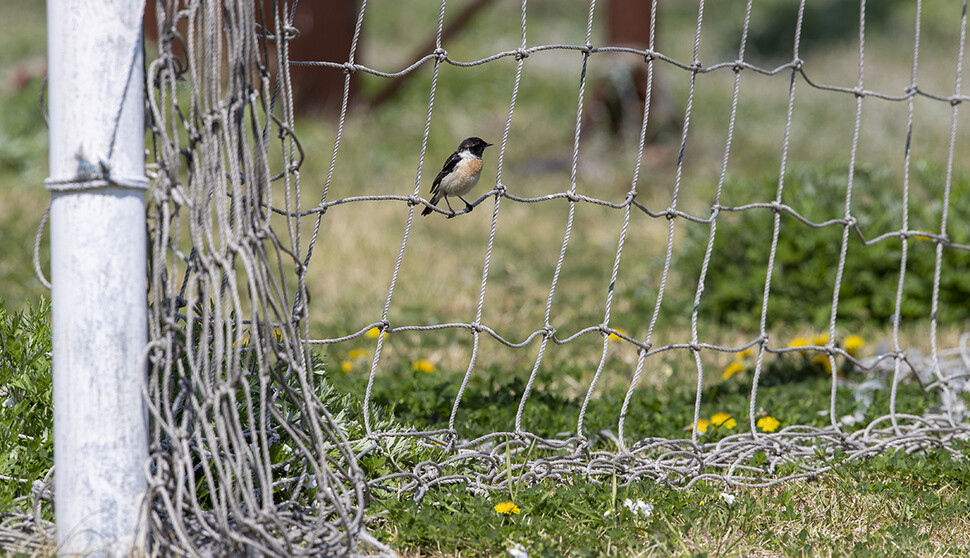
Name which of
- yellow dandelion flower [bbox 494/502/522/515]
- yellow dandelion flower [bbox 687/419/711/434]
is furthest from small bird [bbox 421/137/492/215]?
yellow dandelion flower [bbox 687/419/711/434]

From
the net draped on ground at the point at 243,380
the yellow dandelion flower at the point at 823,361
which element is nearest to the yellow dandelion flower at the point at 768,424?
the net draped on ground at the point at 243,380

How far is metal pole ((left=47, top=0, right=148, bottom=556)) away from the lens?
1.88m

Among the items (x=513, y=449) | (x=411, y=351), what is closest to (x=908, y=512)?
(x=513, y=449)

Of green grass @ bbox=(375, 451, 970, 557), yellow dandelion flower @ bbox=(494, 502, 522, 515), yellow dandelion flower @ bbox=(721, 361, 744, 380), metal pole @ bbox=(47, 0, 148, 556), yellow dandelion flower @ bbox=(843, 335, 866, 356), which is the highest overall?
metal pole @ bbox=(47, 0, 148, 556)

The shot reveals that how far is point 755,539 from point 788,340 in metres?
2.31

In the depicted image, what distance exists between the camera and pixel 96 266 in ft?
6.19

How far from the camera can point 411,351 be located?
4348 mm

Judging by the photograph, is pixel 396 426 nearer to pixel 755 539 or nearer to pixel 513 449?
pixel 513 449

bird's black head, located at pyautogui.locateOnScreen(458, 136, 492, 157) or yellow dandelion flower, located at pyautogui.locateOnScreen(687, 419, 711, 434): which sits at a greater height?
bird's black head, located at pyautogui.locateOnScreen(458, 136, 492, 157)

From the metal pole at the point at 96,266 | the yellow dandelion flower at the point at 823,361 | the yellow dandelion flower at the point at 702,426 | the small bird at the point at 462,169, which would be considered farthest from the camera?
the yellow dandelion flower at the point at 823,361

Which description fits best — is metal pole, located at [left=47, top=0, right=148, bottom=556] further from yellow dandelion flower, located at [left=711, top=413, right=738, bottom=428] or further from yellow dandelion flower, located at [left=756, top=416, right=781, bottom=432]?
yellow dandelion flower, located at [left=756, top=416, right=781, bottom=432]

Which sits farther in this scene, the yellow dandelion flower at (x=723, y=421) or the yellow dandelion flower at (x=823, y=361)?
the yellow dandelion flower at (x=823, y=361)

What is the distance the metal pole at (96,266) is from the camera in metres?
1.88

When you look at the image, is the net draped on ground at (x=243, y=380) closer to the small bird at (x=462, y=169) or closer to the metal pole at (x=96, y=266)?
the metal pole at (x=96, y=266)
